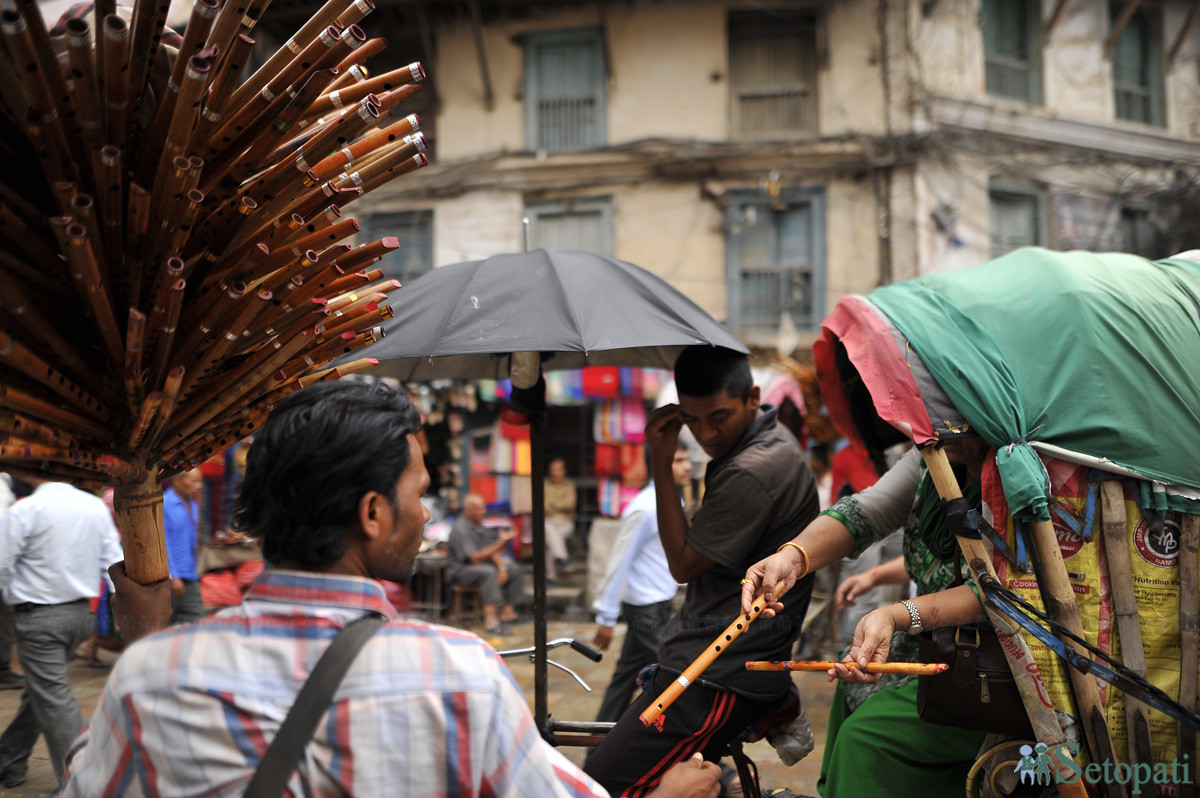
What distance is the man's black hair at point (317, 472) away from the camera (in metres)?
1.41

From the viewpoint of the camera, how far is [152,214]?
1.62m

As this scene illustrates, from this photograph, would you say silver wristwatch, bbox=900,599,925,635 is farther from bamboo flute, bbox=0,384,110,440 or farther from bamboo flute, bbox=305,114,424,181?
bamboo flute, bbox=0,384,110,440

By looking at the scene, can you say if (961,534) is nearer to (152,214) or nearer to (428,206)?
(152,214)

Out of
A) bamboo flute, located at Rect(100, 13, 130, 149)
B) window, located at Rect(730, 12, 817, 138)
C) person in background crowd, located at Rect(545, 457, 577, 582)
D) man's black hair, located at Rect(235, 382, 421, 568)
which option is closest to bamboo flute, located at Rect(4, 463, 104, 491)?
man's black hair, located at Rect(235, 382, 421, 568)

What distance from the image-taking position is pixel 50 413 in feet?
5.33

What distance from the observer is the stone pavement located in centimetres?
464

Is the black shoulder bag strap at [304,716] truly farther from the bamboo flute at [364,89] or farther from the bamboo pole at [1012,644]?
the bamboo pole at [1012,644]

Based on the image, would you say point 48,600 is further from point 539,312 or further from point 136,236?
point 136,236

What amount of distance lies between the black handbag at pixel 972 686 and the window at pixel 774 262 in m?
9.17

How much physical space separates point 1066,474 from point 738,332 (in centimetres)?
925

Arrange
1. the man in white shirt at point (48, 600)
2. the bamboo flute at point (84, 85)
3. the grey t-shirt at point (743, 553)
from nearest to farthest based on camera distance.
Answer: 1. the bamboo flute at point (84, 85)
2. the grey t-shirt at point (743, 553)
3. the man in white shirt at point (48, 600)

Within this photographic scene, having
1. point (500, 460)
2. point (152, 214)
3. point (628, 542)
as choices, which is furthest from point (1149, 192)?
point (152, 214)

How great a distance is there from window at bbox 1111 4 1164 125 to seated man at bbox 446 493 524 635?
36.5ft

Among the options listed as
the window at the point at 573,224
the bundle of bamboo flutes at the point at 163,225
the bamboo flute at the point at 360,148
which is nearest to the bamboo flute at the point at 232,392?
the bundle of bamboo flutes at the point at 163,225
